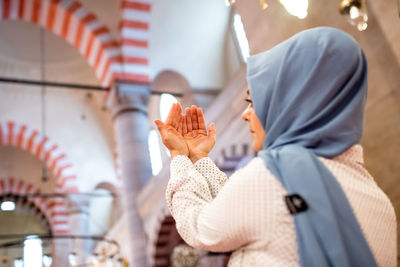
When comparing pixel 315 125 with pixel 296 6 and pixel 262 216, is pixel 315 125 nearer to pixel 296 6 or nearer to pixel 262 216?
pixel 262 216

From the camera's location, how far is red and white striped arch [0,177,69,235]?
56.6 feet

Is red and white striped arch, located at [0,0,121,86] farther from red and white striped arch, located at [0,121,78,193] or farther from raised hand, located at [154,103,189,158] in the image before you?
raised hand, located at [154,103,189,158]

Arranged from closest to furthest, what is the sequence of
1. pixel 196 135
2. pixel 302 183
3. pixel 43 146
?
1. pixel 302 183
2. pixel 196 135
3. pixel 43 146

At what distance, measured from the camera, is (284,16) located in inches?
120

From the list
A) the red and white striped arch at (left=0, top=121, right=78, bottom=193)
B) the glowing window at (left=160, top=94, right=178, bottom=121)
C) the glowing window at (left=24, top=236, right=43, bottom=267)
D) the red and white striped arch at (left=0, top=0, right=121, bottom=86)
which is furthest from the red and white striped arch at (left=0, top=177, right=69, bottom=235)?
the red and white striped arch at (left=0, top=0, right=121, bottom=86)

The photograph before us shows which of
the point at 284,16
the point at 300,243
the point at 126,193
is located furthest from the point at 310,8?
the point at 126,193

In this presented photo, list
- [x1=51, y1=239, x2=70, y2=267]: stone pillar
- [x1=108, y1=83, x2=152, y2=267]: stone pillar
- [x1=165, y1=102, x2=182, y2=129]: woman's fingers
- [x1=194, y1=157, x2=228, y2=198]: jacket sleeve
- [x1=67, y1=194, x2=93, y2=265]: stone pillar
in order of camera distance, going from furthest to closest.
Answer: [x1=51, y1=239, x2=70, y2=267]: stone pillar → [x1=67, y1=194, x2=93, y2=265]: stone pillar → [x1=108, y1=83, x2=152, y2=267]: stone pillar → [x1=165, y1=102, x2=182, y2=129]: woman's fingers → [x1=194, y1=157, x2=228, y2=198]: jacket sleeve

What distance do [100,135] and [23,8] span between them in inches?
244

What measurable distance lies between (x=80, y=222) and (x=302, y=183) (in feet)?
49.0

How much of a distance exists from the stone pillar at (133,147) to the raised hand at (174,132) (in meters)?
7.78

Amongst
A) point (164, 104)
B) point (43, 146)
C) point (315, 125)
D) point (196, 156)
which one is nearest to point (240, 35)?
point (164, 104)

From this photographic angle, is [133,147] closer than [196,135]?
No

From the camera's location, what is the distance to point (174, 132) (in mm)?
1511

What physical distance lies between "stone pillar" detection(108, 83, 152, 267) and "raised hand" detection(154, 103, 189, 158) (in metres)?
7.78
